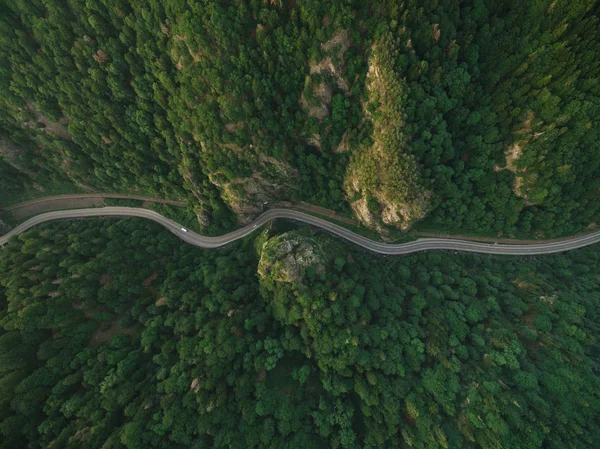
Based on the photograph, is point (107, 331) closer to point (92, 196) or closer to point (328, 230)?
point (92, 196)

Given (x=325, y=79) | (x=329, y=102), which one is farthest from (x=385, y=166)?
(x=325, y=79)

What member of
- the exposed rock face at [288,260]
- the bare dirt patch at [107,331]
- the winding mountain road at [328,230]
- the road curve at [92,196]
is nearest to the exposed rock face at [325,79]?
the exposed rock face at [288,260]

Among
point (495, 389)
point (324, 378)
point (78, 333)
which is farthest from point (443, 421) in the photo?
point (78, 333)

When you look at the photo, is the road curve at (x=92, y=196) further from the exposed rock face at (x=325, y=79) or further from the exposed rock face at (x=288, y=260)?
the exposed rock face at (x=325, y=79)

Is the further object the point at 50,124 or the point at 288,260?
the point at 50,124

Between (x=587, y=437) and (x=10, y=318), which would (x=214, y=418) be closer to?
(x=10, y=318)
